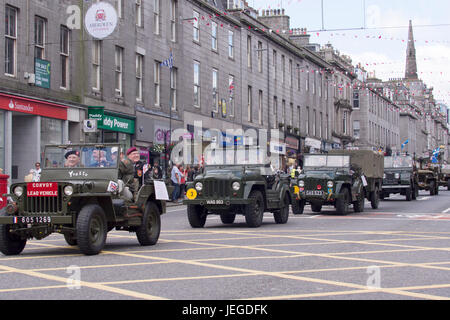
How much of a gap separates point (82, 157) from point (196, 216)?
5.33m

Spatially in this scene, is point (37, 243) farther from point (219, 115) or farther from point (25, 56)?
point (219, 115)

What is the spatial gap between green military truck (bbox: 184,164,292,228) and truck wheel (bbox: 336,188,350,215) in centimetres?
428

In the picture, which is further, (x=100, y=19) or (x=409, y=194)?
(x=409, y=194)

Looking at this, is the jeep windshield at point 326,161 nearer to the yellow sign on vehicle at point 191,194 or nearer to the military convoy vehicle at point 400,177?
the yellow sign on vehicle at point 191,194

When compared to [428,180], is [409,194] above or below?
below

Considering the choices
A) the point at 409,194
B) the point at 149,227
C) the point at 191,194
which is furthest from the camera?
the point at 409,194

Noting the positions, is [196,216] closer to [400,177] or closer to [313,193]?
[313,193]

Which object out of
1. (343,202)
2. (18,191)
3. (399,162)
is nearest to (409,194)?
(399,162)

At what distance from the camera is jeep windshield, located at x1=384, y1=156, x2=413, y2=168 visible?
1314 inches

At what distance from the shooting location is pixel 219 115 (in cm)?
4166

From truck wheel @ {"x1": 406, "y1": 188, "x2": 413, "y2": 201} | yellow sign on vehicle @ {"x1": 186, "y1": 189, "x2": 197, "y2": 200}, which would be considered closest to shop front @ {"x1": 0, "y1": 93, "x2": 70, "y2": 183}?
yellow sign on vehicle @ {"x1": 186, "y1": 189, "x2": 197, "y2": 200}

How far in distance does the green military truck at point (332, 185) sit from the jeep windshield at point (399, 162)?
7476mm

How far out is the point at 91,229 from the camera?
1111 centimetres
